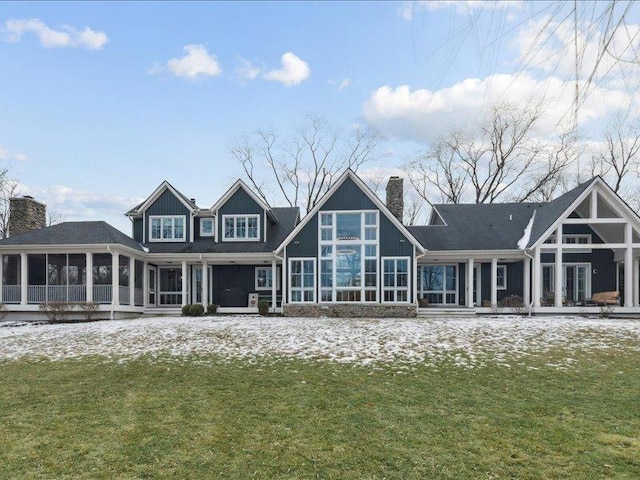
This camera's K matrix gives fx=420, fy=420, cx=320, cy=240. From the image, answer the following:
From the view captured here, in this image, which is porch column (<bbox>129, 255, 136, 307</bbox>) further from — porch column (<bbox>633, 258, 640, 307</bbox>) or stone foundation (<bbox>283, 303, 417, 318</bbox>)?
porch column (<bbox>633, 258, 640, 307</bbox>)

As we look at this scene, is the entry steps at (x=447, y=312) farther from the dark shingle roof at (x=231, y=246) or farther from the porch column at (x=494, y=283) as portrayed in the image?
the dark shingle roof at (x=231, y=246)

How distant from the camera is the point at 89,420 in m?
6.32

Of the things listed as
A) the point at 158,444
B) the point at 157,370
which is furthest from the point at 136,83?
the point at 158,444

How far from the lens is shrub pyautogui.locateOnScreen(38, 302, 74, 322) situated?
58.8ft

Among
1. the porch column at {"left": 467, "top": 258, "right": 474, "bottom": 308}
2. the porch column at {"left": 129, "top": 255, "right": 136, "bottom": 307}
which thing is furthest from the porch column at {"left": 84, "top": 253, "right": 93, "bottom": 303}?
the porch column at {"left": 467, "top": 258, "right": 474, "bottom": 308}

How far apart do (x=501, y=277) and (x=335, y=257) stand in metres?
8.96

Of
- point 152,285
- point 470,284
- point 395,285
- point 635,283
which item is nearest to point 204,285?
point 152,285

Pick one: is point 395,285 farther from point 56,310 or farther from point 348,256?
point 56,310

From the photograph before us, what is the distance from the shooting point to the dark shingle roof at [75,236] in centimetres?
1869

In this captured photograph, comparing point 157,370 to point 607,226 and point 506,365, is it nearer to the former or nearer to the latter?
point 506,365

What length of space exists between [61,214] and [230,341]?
163 feet

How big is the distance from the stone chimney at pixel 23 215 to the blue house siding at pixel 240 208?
9.58 m

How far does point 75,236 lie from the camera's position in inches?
755

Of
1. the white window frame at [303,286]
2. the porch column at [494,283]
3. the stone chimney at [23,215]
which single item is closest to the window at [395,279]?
the white window frame at [303,286]
